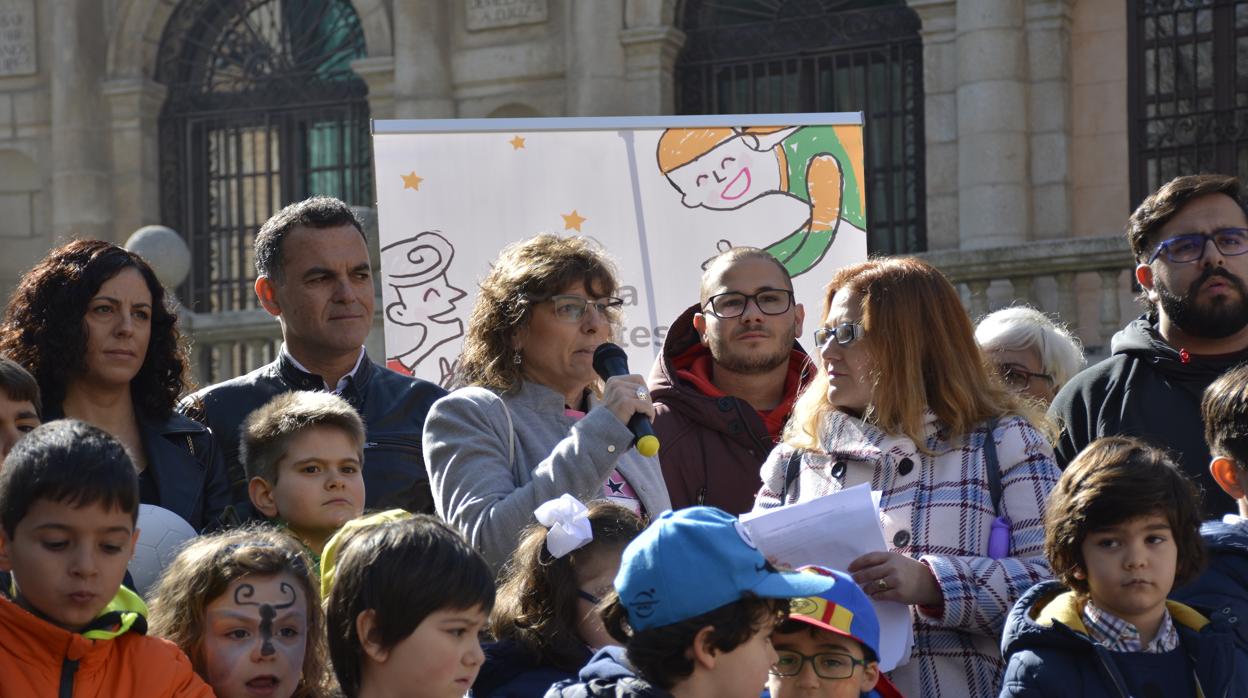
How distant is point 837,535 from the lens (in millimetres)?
3949

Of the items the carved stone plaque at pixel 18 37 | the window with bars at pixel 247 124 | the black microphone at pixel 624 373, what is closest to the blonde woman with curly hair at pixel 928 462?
the black microphone at pixel 624 373

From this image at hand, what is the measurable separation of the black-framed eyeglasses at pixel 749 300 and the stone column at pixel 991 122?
29.0 ft

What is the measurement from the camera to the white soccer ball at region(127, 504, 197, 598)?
13.6ft

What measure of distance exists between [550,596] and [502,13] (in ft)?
41.7

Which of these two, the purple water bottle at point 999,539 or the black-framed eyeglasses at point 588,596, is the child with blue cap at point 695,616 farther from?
the purple water bottle at point 999,539

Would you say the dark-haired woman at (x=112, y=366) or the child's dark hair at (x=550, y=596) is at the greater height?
the dark-haired woman at (x=112, y=366)

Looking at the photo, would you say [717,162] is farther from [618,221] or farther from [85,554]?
[85,554]

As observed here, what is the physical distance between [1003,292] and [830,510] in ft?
28.3

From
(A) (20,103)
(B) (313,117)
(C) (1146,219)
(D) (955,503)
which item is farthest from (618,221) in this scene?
(A) (20,103)

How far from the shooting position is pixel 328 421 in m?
4.52

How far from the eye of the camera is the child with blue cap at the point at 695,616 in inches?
135

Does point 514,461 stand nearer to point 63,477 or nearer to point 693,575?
point 693,575

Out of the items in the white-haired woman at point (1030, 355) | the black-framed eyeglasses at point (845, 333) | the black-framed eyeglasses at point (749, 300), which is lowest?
the white-haired woman at point (1030, 355)

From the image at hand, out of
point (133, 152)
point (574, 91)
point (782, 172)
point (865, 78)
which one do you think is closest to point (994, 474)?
point (782, 172)
